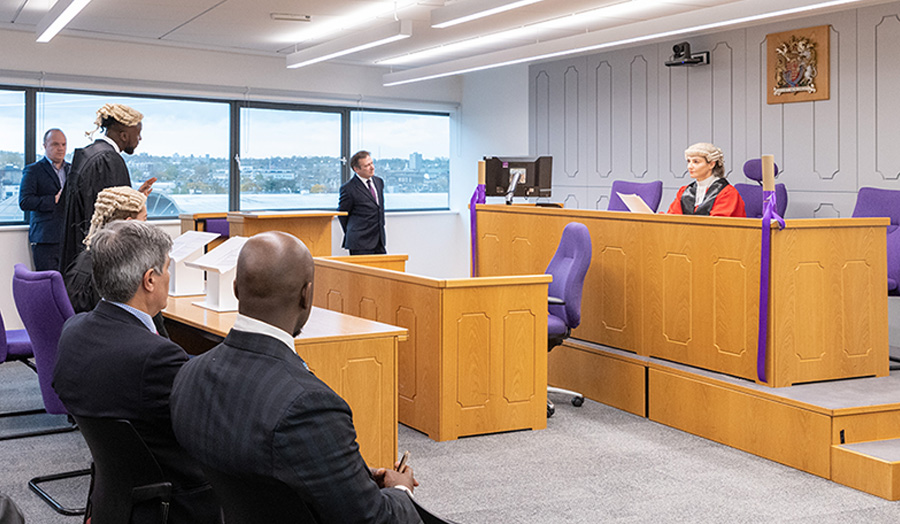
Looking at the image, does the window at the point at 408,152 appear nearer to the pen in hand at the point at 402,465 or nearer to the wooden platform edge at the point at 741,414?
the wooden platform edge at the point at 741,414

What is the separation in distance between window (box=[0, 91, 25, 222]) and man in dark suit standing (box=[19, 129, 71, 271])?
0.64 meters

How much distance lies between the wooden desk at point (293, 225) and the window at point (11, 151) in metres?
3.09

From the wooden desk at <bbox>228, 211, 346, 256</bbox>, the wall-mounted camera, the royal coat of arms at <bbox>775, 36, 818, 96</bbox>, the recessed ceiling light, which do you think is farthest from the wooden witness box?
the royal coat of arms at <bbox>775, 36, 818, 96</bbox>

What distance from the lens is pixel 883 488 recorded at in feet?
12.9

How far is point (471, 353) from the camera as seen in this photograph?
16.1ft

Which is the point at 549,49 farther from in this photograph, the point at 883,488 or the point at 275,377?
the point at 275,377

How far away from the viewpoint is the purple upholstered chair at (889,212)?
19.0 ft

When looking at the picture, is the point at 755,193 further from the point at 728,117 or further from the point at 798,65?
the point at 798,65

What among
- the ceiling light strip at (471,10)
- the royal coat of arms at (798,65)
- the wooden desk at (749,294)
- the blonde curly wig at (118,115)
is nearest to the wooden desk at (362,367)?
the blonde curly wig at (118,115)

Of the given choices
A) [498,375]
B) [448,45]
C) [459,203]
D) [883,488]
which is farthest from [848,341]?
[459,203]

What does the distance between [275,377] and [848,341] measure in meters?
4.07

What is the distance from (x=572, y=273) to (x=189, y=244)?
2.24 meters

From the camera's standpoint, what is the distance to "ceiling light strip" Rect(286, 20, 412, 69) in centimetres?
699

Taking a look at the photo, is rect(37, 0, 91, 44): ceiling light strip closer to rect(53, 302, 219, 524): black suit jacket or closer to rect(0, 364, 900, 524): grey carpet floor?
rect(0, 364, 900, 524): grey carpet floor
